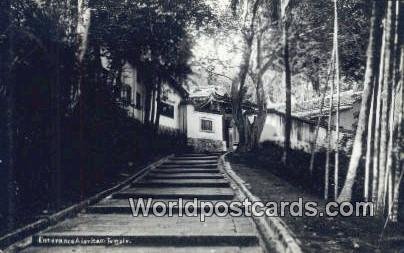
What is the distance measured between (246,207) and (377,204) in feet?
7.93

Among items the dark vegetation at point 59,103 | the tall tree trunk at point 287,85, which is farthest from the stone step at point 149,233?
the tall tree trunk at point 287,85

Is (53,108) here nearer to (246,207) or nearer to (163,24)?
(246,207)

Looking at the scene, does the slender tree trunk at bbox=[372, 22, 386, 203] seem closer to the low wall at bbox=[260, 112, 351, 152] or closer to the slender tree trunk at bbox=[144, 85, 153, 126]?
the slender tree trunk at bbox=[144, 85, 153, 126]

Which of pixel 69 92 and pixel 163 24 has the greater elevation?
pixel 163 24

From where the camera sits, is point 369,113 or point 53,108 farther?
point 53,108

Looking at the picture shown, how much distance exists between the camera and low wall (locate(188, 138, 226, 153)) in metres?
28.4

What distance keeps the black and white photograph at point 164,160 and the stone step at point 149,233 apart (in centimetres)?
2

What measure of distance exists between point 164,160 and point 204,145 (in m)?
12.2

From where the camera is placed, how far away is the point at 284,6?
14.5 m

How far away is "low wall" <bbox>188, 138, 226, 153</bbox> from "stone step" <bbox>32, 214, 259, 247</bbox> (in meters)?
20.9

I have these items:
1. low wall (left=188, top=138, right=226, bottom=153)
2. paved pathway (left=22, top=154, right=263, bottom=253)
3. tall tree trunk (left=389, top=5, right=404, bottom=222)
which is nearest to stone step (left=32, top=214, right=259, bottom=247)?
paved pathway (left=22, top=154, right=263, bottom=253)

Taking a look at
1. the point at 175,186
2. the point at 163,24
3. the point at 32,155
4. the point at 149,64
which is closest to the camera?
the point at 32,155

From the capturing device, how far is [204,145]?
2903 cm

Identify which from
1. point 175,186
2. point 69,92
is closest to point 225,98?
point 175,186
